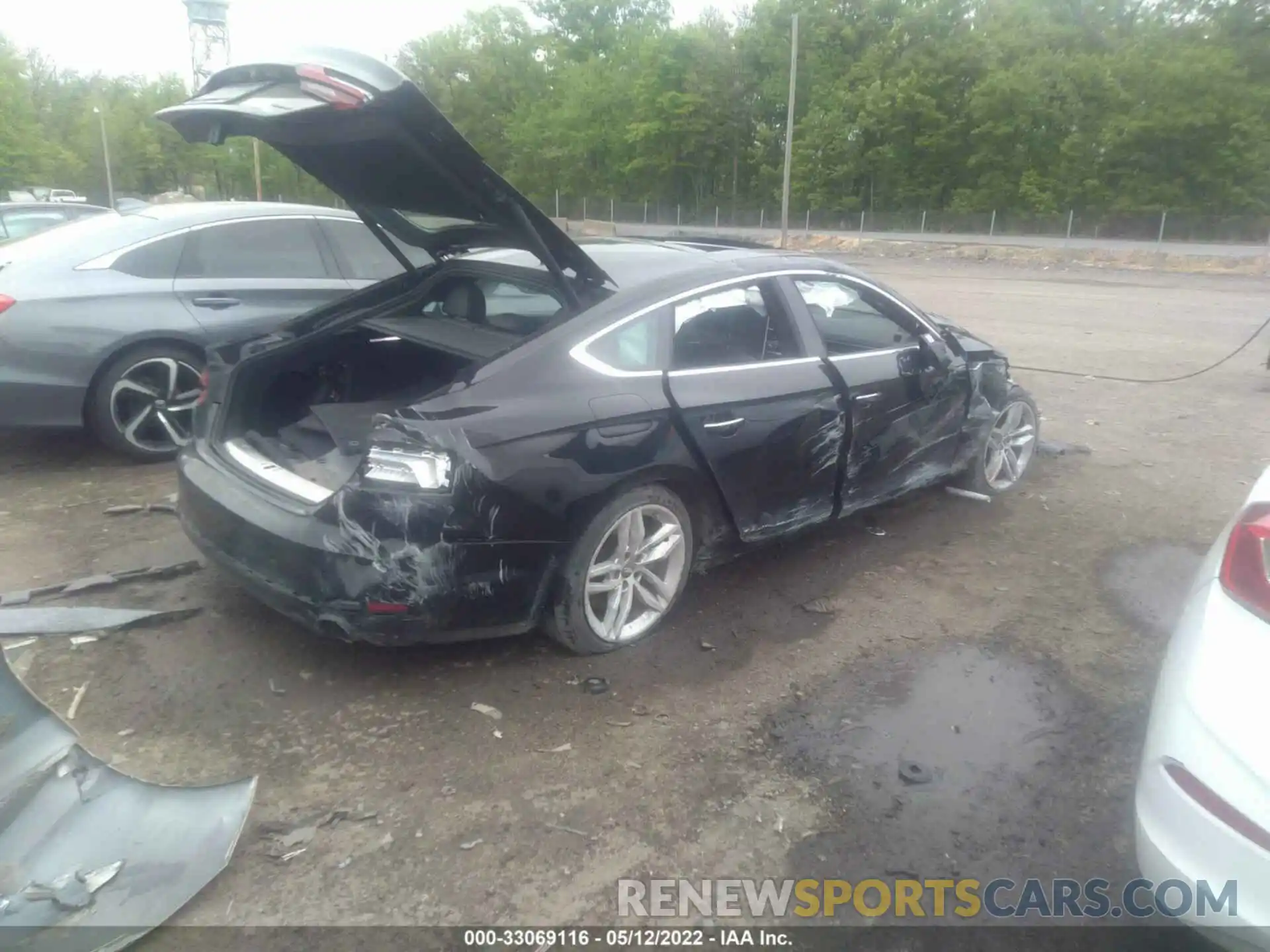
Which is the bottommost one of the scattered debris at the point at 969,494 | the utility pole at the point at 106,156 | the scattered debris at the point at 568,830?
the scattered debris at the point at 568,830

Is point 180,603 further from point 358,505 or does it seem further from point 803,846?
point 803,846

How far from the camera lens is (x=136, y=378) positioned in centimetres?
568

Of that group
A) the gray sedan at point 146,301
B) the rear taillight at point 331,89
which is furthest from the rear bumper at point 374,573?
the gray sedan at point 146,301

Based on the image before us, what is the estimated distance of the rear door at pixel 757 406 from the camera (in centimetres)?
385

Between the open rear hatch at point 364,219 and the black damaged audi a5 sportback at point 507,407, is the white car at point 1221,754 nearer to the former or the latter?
the black damaged audi a5 sportback at point 507,407

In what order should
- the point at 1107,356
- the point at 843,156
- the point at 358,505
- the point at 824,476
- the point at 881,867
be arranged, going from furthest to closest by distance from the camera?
the point at 843,156 → the point at 1107,356 → the point at 824,476 → the point at 358,505 → the point at 881,867

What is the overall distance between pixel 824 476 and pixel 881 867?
1984 mm

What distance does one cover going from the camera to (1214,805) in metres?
2.02

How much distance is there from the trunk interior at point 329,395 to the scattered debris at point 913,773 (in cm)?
215

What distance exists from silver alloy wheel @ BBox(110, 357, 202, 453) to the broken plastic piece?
335 centimetres

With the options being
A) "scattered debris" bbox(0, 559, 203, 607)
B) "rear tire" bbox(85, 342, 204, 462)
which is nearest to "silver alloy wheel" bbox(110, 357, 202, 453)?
"rear tire" bbox(85, 342, 204, 462)

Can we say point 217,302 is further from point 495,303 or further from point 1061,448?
point 1061,448

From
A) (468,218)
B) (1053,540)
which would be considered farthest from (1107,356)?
(468,218)

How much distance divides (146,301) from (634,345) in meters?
3.49
